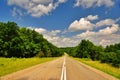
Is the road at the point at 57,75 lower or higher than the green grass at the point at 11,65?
lower

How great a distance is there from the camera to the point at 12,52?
7900cm

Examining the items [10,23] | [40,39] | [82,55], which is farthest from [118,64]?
[82,55]

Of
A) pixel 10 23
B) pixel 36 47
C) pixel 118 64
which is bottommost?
pixel 118 64

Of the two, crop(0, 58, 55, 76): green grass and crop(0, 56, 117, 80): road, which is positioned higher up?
crop(0, 58, 55, 76): green grass

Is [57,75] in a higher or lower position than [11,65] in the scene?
lower

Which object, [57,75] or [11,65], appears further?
[11,65]

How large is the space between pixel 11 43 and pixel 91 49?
172ft

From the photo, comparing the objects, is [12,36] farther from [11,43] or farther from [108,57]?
[108,57]

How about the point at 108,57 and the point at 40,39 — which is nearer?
the point at 108,57

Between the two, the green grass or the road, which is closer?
the road

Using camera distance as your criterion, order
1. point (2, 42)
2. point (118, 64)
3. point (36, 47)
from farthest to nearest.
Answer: point (36, 47), point (2, 42), point (118, 64)

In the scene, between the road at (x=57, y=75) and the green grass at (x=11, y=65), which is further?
the green grass at (x=11, y=65)

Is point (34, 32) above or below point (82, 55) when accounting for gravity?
above

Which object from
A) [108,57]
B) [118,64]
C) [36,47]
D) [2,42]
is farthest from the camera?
[36,47]
